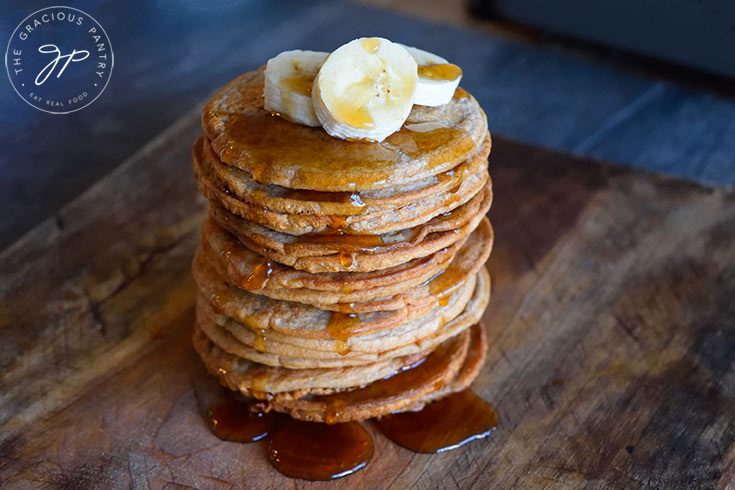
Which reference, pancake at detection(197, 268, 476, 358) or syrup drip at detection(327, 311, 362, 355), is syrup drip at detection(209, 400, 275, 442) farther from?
syrup drip at detection(327, 311, 362, 355)

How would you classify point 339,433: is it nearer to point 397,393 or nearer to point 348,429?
point 348,429

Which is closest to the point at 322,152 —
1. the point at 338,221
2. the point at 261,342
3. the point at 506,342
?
the point at 338,221

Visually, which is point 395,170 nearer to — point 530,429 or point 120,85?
point 530,429

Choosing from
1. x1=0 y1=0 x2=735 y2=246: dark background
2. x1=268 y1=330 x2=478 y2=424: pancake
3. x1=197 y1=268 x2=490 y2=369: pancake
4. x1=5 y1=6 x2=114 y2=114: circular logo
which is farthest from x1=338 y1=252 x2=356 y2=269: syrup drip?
x1=0 y1=0 x2=735 y2=246: dark background

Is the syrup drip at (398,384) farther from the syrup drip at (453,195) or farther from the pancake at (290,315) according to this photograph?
the syrup drip at (453,195)

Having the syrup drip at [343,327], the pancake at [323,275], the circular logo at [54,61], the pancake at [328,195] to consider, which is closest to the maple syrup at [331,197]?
the pancake at [328,195]
